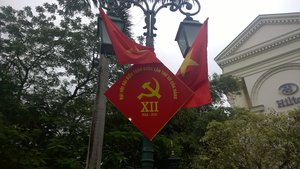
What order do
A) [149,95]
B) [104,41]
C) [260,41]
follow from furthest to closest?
[260,41] → [104,41] → [149,95]

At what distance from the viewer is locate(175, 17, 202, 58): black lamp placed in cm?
485

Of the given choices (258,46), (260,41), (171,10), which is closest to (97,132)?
(171,10)

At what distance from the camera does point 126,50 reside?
14.9 ft

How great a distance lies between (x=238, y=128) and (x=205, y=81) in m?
8.42

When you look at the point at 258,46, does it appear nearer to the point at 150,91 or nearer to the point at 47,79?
the point at 47,79

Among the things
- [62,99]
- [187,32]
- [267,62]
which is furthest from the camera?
[267,62]

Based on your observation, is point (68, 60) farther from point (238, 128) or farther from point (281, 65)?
point (281, 65)

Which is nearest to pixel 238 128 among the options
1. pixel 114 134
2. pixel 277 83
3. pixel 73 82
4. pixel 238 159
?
pixel 238 159

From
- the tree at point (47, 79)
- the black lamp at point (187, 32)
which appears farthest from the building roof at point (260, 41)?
the black lamp at point (187, 32)

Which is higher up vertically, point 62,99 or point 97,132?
point 62,99

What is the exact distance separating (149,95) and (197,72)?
809 mm

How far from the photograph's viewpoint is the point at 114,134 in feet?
30.9

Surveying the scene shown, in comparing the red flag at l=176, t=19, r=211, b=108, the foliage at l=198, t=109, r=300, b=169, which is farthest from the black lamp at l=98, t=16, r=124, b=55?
the foliage at l=198, t=109, r=300, b=169

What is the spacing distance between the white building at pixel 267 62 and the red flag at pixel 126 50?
1840 cm
